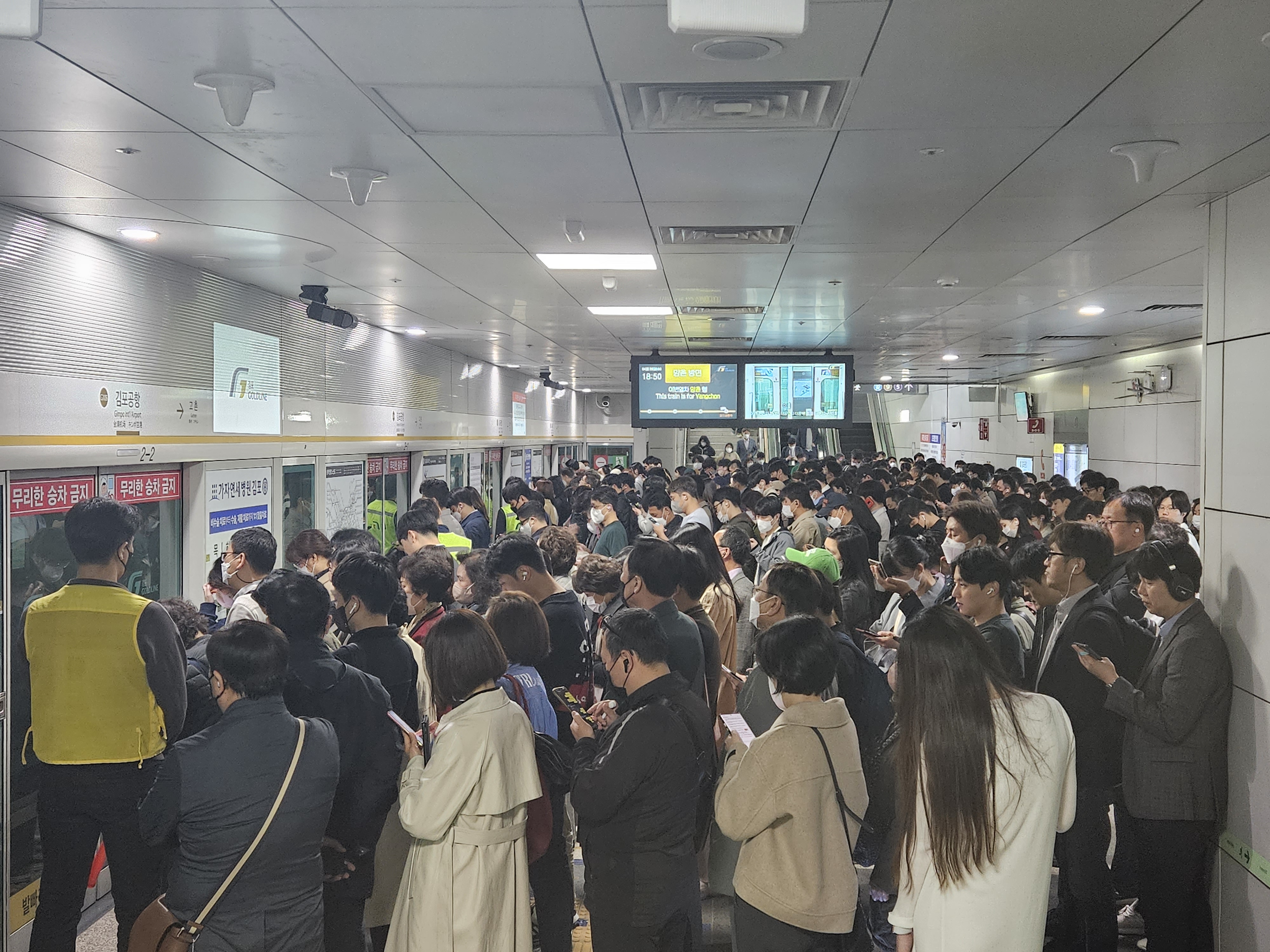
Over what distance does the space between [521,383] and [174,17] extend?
51.2 feet

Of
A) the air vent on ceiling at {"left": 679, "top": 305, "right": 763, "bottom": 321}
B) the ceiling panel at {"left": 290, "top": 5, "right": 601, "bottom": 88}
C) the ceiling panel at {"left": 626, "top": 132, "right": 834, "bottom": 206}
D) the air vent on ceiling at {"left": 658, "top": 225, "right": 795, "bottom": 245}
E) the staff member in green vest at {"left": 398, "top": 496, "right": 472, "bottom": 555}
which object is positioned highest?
the air vent on ceiling at {"left": 679, "top": 305, "right": 763, "bottom": 321}

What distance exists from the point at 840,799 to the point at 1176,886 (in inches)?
74.7

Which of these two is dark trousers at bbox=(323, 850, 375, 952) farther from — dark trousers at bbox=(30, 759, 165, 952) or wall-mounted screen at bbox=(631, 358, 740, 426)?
wall-mounted screen at bbox=(631, 358, 740, 426)

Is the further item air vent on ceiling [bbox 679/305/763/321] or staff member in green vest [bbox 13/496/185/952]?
air vent on ceiling [bbox 679/305/763/321]

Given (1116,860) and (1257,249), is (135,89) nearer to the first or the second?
(1257,249)

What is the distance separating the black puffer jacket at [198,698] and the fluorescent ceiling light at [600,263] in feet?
10.9

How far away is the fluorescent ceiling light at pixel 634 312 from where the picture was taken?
29.3 feet

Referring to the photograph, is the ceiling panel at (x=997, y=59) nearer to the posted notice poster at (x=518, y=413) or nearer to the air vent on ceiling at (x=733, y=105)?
the air vent on ceiling at (x=733, y=105)

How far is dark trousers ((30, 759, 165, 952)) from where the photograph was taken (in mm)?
3971

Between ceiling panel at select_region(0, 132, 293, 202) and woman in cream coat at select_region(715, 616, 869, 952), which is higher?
ceiling panel at select_region(0, 132, 293, 202)

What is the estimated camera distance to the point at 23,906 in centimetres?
482

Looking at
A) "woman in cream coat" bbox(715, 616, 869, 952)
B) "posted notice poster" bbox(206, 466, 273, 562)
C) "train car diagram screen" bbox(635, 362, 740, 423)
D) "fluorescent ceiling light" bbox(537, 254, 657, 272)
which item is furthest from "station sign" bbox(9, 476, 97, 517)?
"train car diagram screen" bbox(635, 362, 740, 423)

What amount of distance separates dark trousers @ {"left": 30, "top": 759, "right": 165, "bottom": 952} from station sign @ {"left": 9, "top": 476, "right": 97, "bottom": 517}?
4.59 feet

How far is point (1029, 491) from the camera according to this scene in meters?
11.2
